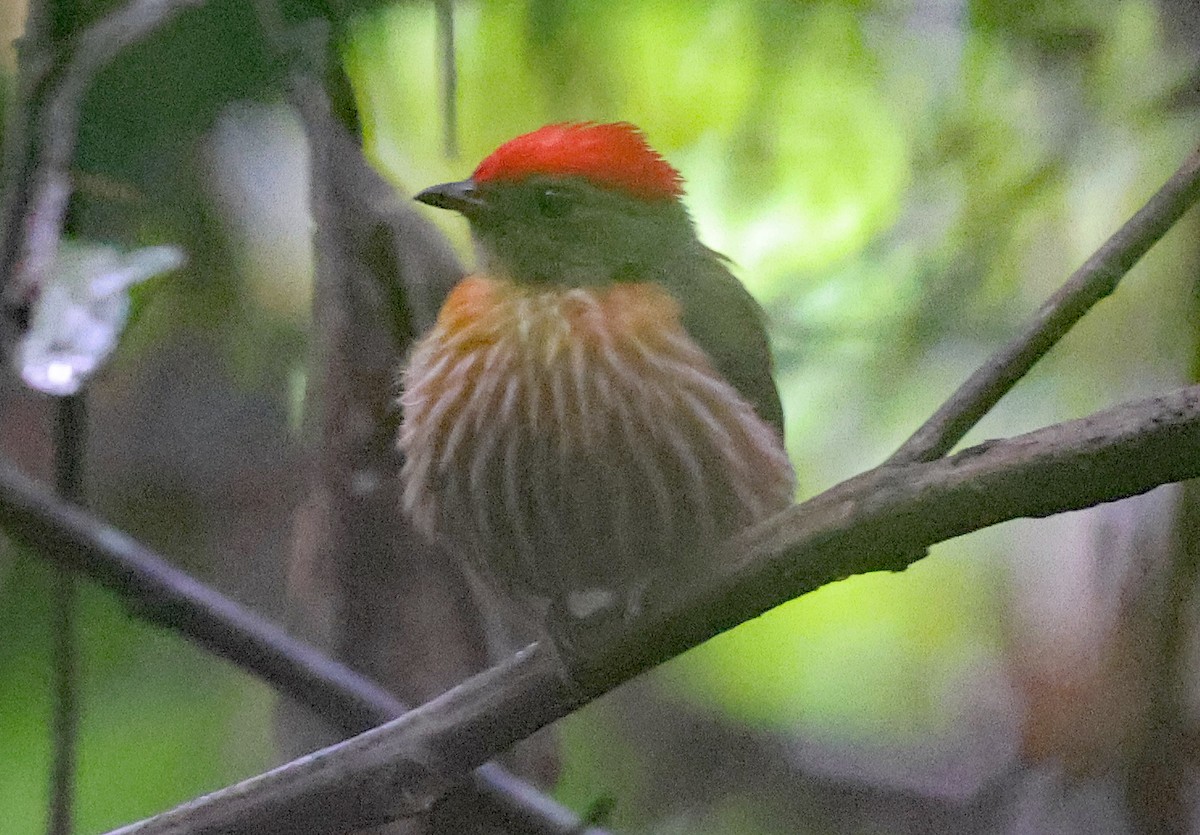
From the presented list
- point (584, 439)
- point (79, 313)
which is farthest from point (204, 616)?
point (584, 439)

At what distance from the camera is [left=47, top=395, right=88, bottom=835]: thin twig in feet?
3.99

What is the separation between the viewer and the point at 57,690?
1.27m

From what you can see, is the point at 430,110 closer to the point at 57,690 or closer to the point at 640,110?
the point at 640,110

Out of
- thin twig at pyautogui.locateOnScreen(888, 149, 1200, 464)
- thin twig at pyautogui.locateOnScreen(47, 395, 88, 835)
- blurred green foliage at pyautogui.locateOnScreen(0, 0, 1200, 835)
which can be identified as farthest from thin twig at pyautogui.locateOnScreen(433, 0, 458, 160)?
thin twig at pyautogui.locateOnScreen(888, 149, 1200, 464)

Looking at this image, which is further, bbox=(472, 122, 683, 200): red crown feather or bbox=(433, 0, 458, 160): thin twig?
bbox=(433, 0, 458, 160): thin twig

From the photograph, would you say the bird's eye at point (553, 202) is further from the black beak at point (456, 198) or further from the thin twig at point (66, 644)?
the thin twig at point (66, 644)

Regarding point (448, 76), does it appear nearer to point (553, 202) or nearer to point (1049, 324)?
point (553, 202)

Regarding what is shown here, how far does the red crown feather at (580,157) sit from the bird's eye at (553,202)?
2cm

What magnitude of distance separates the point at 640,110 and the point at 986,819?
82 centimetres

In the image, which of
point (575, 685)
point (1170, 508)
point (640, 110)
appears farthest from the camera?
point (640, 110)

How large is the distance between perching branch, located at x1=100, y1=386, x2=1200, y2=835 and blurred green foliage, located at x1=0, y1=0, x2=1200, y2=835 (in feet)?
1.15

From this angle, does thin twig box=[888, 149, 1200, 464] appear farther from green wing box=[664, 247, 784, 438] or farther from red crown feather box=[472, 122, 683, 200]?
red crown feather box=[472, 122, 683, 200]

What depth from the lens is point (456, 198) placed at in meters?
1.06

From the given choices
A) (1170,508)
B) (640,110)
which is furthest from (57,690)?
(1170,508)
